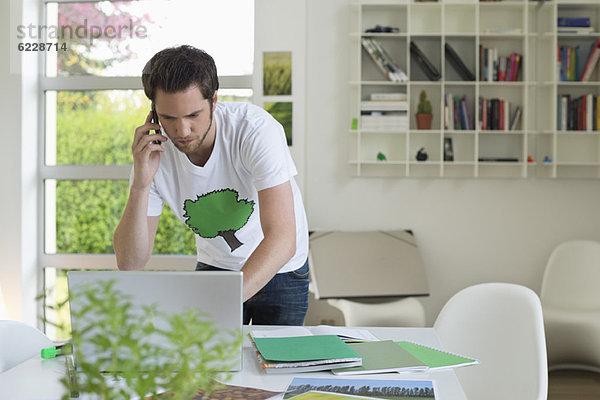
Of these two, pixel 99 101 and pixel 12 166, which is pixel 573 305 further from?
pixel 12 166

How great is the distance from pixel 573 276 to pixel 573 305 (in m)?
0.18

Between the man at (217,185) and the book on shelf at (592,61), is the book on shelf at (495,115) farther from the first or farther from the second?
the man at (217,185)

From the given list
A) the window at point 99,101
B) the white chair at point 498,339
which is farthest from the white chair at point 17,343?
the window at point 99,101

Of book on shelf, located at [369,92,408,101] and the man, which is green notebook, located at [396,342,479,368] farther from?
book on shelf, located at [369,92,408,101]

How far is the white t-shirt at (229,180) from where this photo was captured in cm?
188

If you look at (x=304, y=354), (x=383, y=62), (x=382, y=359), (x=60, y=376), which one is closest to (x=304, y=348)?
(x=304, y=354)

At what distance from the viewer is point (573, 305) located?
150 inches

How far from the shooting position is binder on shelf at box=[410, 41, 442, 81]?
4.09 metres

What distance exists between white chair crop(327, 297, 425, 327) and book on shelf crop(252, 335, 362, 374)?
6.74 ft

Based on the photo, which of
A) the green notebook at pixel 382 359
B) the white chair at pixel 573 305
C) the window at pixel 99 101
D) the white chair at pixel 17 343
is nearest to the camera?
the green notebook at pixel 382 359

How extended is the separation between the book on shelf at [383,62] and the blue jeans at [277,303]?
7.68 feet

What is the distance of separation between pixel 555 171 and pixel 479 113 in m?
0.60

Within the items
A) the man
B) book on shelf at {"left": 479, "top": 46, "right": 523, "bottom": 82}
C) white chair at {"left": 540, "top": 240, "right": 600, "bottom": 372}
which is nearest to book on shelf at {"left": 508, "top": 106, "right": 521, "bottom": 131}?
book on shelf at {"left": 479, "top": 46, "right": 523, "bottom": 82}

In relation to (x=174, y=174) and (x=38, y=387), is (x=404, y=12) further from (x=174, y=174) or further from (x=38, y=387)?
(x=38, y=387)
